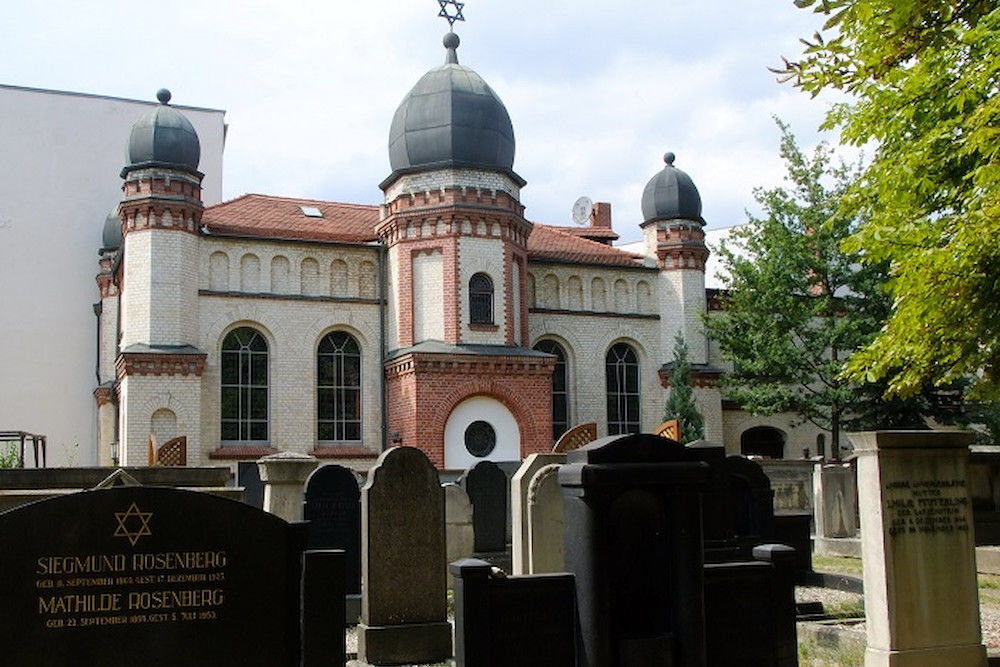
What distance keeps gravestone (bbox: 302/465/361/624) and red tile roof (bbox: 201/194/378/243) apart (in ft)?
55.0

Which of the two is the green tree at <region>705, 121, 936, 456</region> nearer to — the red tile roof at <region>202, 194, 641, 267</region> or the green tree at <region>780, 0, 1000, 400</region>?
the red tile roof at <region>202, 194, 641, 267</region>

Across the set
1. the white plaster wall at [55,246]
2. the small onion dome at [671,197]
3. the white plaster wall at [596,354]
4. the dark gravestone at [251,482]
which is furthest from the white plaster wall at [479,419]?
the white plaster wall at [55,246]

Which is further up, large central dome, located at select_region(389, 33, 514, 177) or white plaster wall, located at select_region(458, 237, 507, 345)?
large central dome, located at select_region(389, 33, 514, 177)

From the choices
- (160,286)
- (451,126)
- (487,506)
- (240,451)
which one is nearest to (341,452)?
(240,451)

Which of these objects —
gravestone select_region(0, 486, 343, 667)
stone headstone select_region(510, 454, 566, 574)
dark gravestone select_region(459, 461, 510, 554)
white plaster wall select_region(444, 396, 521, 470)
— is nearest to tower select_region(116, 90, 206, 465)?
white plaster wall select_region(444, 396, 521, 470)

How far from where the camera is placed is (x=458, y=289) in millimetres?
27781

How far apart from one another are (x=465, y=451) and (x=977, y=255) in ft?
62.1

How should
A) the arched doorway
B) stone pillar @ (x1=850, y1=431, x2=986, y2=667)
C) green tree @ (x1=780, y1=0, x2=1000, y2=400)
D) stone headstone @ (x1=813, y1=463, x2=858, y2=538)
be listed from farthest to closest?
the arched doorway → stone headstone @ (x1=813, y1=463, x2=858, y2=538) → green tree @ (x1=780, y1=0, x2=1000, y2=400) → stone pillar @ (x1=850, y1=431, x2=986, y2=667)

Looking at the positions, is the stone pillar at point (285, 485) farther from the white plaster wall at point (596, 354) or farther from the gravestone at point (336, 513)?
the white plaster wall at point (596, 354)

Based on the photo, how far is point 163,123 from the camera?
27.3m

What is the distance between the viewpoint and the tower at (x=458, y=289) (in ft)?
89.4

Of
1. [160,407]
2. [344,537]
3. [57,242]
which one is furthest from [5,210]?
[344,537]

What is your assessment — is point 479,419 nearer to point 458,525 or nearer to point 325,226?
point 325,226

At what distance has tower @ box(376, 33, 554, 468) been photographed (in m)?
27.2
